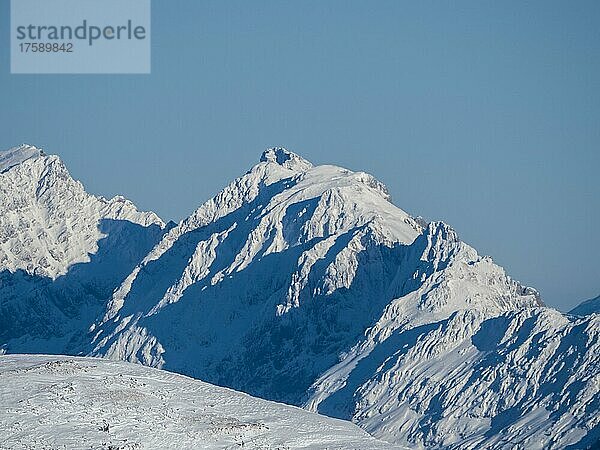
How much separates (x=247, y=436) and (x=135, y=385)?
19591 mm

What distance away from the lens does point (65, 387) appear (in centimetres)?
17238

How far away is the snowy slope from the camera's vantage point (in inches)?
6220

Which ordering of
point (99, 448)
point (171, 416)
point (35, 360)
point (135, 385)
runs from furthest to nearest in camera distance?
point (35, 360) → point (135, 385) → point (171, 416) → point (99, 448)

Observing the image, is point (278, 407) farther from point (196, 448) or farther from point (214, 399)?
point (196, 448)

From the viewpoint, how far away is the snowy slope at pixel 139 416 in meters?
158

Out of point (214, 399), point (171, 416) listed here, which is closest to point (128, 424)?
point (171, 416)

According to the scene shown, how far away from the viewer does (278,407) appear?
17988cm

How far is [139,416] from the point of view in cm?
16475

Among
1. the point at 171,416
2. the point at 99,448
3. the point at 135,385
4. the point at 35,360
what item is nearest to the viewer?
the point at 99,448

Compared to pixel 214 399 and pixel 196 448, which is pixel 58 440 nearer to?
pixel 196 448

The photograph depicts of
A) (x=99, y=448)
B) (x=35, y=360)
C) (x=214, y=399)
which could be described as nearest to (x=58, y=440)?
(x=99, y=448)

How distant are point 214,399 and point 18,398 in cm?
2148

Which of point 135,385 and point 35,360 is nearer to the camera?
point 135,385

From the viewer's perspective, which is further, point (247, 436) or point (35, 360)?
point (35, 360)
